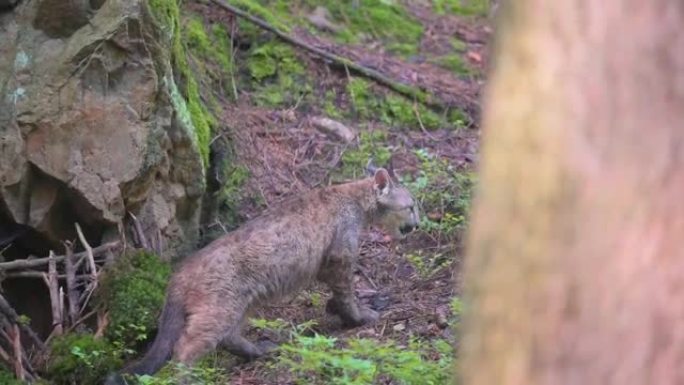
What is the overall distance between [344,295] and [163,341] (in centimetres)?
174

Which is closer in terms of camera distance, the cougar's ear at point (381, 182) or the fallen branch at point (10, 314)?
the fallen branch at point (10, 314)

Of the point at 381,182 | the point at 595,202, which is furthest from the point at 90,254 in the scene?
the point at 595,202

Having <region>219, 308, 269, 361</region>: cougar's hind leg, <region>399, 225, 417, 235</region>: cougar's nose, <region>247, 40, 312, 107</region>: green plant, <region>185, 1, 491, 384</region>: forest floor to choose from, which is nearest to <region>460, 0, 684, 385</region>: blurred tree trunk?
<region>185, 1, 491, 384</region>: forest floor

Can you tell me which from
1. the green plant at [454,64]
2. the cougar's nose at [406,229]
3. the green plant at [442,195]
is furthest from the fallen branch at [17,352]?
the green plant at [454,64]

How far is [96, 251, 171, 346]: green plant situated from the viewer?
880 cm

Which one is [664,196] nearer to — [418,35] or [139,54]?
[139,54]

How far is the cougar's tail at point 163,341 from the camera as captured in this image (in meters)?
8.18

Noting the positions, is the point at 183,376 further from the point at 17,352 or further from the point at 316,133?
the point at 316,133

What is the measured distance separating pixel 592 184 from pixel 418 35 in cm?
1288

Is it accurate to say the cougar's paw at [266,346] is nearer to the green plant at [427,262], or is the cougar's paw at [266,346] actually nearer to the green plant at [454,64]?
the green plant at [427,262]

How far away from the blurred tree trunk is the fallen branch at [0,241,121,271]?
242 inches

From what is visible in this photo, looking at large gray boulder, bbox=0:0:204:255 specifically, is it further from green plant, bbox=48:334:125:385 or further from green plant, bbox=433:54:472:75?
green plant, bbox=433:54:472:75

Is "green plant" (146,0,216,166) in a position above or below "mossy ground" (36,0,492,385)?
above

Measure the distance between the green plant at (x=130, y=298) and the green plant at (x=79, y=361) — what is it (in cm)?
30
